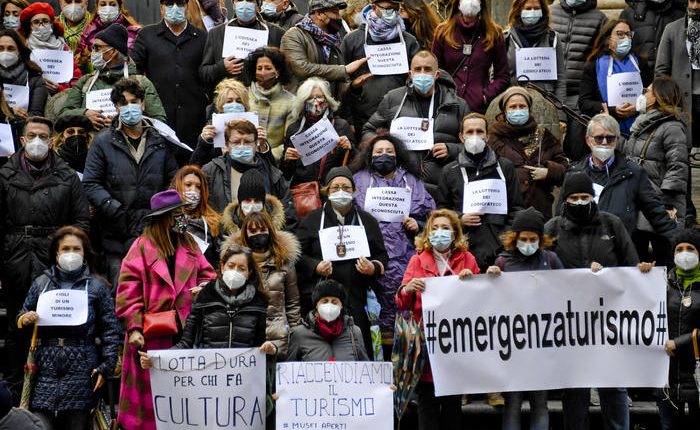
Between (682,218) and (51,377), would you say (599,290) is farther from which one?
(51,377)

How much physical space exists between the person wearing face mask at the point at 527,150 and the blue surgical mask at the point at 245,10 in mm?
2570

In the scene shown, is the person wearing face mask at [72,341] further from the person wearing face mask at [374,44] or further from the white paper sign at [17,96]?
the person wearing face mask at [374,44]

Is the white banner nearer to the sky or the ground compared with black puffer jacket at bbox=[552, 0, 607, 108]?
nearer to the ground

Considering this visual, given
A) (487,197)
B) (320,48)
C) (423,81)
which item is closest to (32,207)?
(320,48)

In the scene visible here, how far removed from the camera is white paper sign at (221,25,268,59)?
16719 millimetres

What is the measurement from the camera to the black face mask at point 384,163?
15078 millimetres

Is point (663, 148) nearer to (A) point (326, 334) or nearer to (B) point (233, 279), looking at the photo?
(A) point (326, 334)

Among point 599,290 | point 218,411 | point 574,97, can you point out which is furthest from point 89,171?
point 574,97

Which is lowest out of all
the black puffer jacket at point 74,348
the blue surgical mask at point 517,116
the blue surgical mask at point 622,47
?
the black puffer jacket at point 74,348

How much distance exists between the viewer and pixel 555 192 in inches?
741

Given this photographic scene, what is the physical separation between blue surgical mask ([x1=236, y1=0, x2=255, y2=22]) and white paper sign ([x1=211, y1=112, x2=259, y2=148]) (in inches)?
57.3

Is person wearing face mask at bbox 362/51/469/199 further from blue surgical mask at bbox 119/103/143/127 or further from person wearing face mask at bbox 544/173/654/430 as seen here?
blue surgical mask at bbox 119/103/143/127

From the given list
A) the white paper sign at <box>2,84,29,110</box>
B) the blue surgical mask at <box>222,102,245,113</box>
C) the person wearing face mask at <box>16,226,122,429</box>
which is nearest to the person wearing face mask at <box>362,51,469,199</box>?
the blue surgical mask at <box>222,102,245,113</box>

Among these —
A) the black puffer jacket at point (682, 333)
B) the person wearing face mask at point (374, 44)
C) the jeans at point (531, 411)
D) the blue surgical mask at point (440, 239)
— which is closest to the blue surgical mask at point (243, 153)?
the blue surgical mask at point (440, 239)
